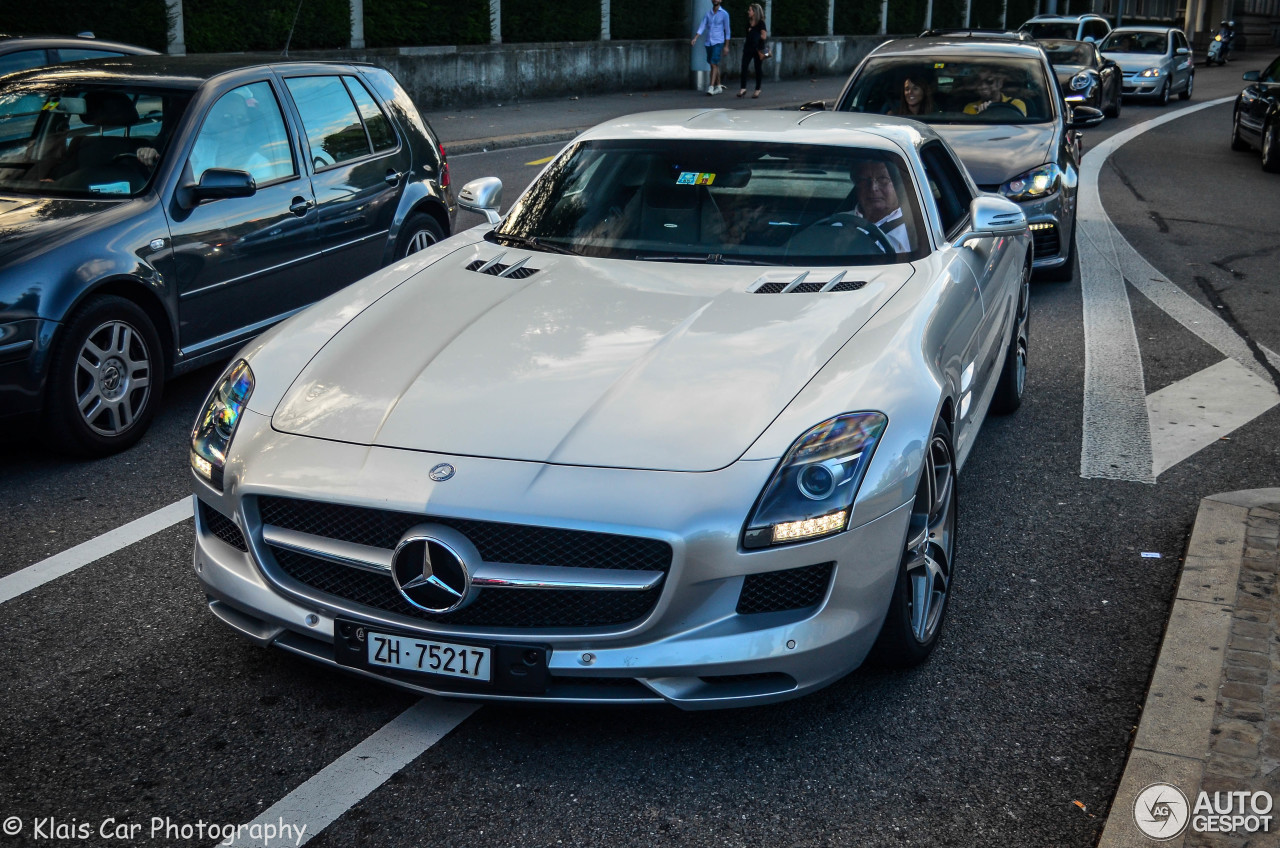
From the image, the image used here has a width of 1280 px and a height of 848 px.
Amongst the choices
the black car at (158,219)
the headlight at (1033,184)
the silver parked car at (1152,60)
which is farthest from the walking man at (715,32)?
the black car at (158,219)

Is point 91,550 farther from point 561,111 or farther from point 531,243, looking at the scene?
point 561,111

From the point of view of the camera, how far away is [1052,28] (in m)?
31.6

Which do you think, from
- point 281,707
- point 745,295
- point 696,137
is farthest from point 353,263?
point 281,707

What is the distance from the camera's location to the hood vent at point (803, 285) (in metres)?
4.25

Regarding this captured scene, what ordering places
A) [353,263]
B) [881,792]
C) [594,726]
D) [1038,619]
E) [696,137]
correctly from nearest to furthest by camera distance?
[881,792] → [594,726] → [1038,619] → [696,137] → [353,263]

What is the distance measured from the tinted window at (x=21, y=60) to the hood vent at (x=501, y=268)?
660cm

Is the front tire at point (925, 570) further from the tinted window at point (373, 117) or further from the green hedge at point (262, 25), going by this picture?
the green hedge at point (262, 25)

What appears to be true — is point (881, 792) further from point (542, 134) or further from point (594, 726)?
point (542, 134)

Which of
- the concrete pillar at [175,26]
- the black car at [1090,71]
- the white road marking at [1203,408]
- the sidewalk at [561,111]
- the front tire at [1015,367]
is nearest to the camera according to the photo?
the white road marking at [1203,408]

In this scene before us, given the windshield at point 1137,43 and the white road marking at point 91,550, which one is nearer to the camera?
the white road marking at point 91,550

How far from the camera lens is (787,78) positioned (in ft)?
116

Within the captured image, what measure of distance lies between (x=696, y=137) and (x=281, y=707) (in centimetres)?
269

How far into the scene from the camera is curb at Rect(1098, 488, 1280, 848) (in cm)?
312

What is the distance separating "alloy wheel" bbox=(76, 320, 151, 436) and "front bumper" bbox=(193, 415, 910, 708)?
2.69 metres
